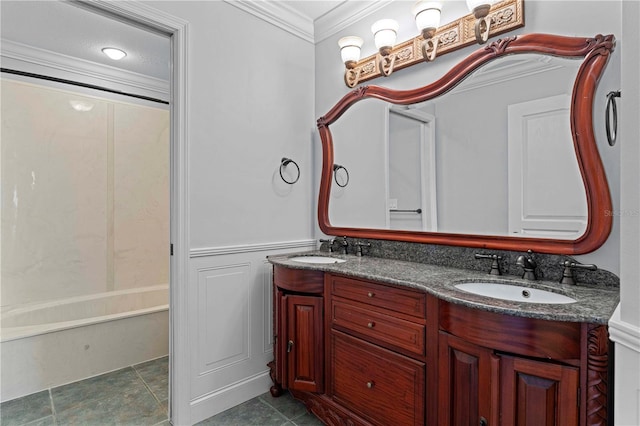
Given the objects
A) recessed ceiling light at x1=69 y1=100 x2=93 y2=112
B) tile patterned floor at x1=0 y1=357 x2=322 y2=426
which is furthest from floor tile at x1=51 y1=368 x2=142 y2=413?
recessed ceiling light at x1=69 y1=100 x2=93 y2=112

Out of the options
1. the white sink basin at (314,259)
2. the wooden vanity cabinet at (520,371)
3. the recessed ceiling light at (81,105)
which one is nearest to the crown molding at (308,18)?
the white sink basin at (314,259)

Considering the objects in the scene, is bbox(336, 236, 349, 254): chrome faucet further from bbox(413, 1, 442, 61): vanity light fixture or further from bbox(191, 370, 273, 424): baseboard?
bbox(413, 1, 442, 61): vanity light fixture

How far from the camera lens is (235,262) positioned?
2184mm

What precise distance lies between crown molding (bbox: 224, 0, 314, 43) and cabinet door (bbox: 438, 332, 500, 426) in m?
2.23

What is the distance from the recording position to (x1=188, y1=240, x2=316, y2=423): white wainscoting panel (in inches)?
79.1

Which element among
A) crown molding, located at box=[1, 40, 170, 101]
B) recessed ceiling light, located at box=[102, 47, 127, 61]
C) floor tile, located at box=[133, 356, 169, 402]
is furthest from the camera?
recessed ceiling light, located at box=[102, 47, 127, 61]

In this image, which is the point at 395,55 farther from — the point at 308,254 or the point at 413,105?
the point at 308,254

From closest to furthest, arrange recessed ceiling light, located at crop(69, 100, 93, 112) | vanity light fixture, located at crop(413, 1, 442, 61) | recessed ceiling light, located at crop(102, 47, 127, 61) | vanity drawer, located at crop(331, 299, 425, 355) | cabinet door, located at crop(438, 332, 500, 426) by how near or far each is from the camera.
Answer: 1. cabinet door, located at crop(438, 332, 500, 426)
2. vanity drawer, located at crop(331, 299, 425, 355)
3. vanity light fixture, located at crop(413, 1, 442, 61)
4. recessed ceiling light, located at crop(102, 47, 127, 61)
5. recessed ceiling light, located at crop(69, 100, 93, 112)

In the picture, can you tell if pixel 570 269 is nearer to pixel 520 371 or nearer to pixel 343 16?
pixel 520 371

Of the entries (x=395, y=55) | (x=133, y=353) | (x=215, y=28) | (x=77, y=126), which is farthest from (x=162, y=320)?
(x=395, y=55)

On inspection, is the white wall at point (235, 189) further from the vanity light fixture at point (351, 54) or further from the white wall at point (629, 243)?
the white wall at point (629, 243)

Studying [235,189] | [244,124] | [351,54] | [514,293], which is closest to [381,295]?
[514,293]

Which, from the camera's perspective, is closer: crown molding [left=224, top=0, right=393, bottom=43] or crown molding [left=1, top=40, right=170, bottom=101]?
crown molding [left=224, top=0, right=393, bottom=43]

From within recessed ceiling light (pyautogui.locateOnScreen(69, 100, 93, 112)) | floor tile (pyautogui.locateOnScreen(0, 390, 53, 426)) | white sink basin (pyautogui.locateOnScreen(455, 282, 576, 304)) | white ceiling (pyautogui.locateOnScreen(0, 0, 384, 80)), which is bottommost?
floor tile (pyautogui.locateOnScreen(0, 390, 53, 426))
